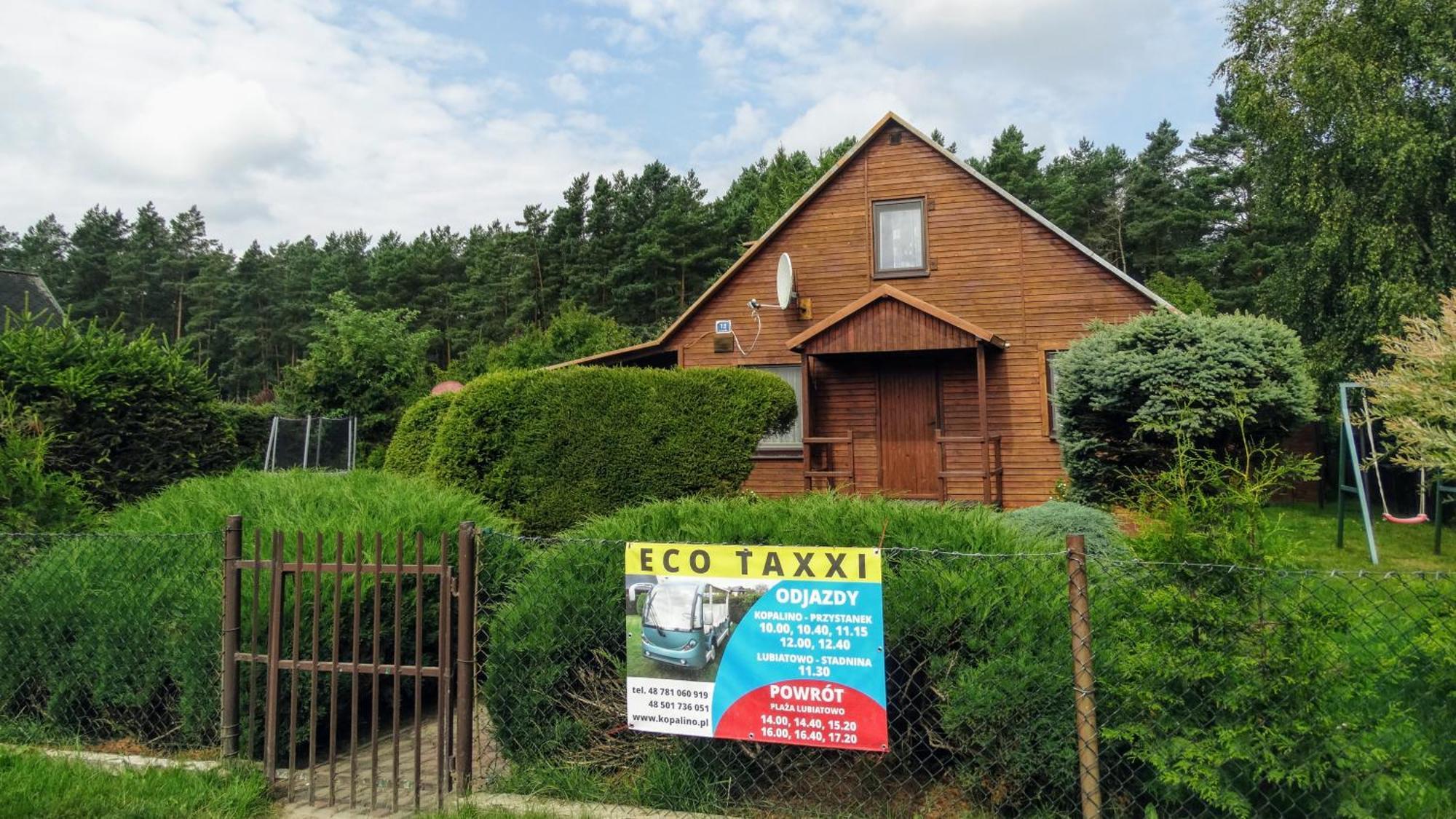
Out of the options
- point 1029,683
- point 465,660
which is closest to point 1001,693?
point 1029,683

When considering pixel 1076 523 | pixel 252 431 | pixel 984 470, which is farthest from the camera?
pixel 252 431

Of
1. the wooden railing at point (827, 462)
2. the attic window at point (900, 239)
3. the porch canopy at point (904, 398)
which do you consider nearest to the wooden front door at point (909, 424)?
the porch canopy at point (904, 398)

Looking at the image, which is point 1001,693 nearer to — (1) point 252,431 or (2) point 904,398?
(2) point 904,398

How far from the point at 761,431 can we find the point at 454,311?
46.6m

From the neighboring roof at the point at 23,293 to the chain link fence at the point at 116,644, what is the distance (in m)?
20.8

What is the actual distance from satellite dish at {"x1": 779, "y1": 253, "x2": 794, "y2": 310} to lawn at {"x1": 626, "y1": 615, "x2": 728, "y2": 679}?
11.4m

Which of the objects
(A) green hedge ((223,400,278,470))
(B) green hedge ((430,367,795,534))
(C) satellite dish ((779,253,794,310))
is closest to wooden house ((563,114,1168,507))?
(C) satellite dish ((779,253,794,310))

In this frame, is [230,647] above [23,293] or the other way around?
the other way around

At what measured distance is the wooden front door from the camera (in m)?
14.9

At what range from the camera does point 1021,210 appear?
14477mm

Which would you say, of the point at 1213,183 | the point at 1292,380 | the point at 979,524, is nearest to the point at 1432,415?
the point at 1292,380

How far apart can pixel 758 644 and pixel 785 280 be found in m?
11.6

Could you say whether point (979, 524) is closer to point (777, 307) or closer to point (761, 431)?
point (761, 431)

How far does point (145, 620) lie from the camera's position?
17.0 ft
